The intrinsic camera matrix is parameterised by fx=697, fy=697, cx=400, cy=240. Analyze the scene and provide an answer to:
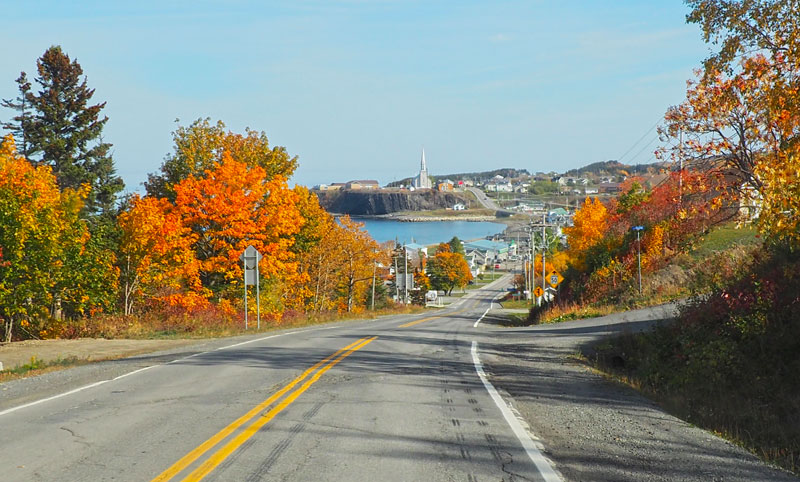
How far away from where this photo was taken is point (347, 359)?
53.0ft

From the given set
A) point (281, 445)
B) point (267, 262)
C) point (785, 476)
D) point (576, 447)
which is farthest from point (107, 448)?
point (267, 262)

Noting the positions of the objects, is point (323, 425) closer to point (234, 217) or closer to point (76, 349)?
point (76, 349)

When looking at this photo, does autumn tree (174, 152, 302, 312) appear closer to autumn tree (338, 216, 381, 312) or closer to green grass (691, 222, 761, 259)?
green grass (691, 222, 761, 259)

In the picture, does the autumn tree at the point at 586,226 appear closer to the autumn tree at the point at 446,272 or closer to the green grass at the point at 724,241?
the green grass at the point at 724,241

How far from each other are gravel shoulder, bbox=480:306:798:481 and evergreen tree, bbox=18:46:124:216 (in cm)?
4565

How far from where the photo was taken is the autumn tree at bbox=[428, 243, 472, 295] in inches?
5458

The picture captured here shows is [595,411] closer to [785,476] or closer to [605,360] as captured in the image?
[785,476]

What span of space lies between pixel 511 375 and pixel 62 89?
165 feet

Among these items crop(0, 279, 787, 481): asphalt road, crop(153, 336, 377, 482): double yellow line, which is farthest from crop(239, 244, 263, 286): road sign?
crop(153, 336, 377, 482): double yellow line

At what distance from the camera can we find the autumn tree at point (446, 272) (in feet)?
455

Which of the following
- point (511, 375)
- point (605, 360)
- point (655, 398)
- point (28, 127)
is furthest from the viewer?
point (28, 127)

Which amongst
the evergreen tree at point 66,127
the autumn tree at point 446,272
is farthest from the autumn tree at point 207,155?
the autumn tree at point 446,272

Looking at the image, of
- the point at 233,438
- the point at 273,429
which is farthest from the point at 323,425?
the point at 233,438

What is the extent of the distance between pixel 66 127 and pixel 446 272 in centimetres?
9252
